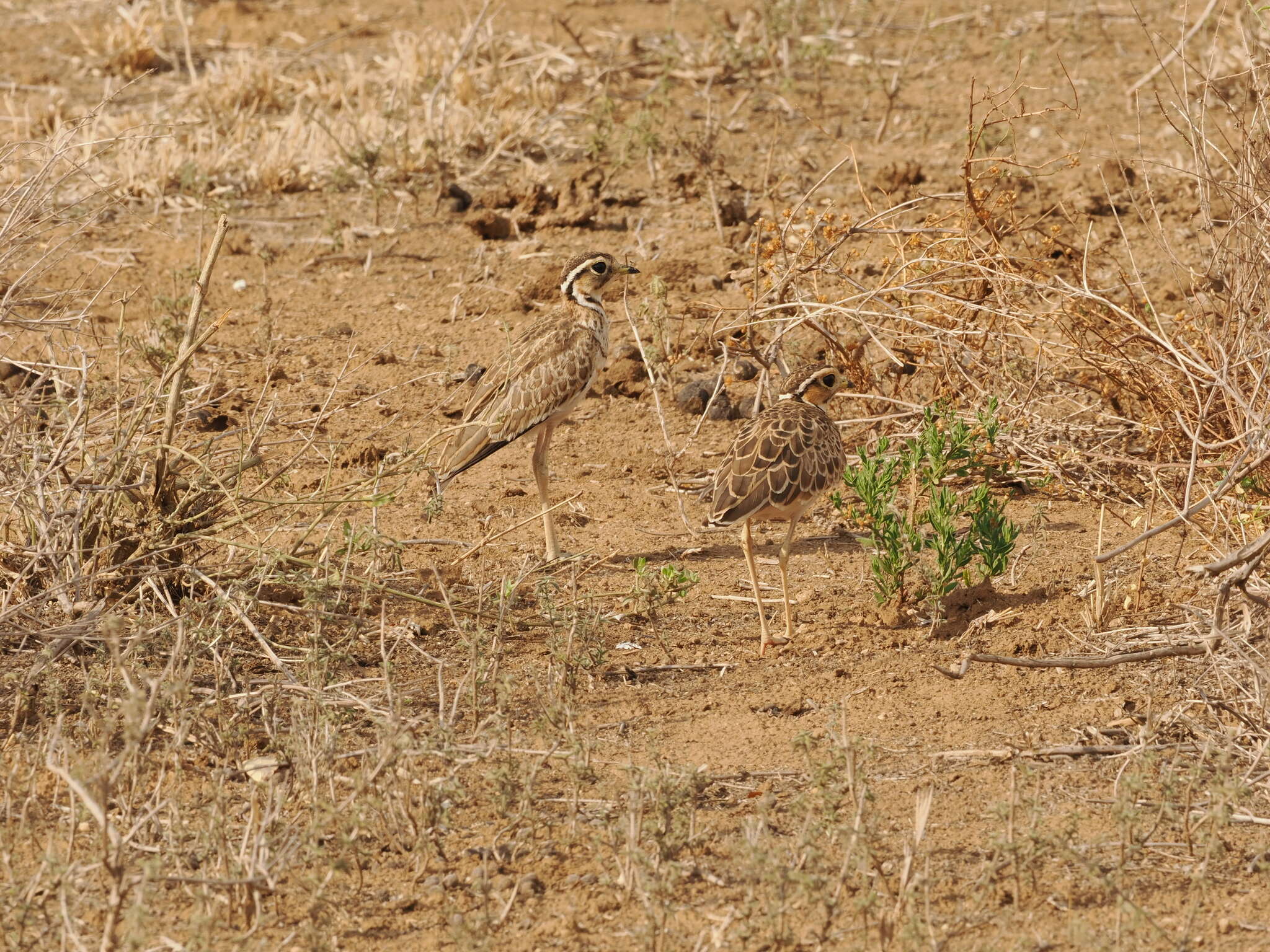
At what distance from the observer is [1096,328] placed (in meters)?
7.36

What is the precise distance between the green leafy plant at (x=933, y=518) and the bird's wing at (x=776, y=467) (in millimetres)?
167

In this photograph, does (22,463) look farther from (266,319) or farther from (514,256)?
(514,256)

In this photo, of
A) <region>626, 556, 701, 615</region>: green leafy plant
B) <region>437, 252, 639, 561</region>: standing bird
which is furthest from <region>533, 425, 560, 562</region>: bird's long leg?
<region>626, 556, 701, 615</region>: green leafy plant

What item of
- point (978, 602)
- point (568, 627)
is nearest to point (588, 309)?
point (568, 627)

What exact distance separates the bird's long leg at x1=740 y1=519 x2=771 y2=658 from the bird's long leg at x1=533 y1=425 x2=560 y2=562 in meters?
1.00

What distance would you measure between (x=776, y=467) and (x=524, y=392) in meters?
1.73

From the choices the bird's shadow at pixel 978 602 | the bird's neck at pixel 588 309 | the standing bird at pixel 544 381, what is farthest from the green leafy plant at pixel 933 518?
the bird's neck at pixel 588 309

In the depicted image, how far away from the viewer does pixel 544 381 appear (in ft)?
26.5

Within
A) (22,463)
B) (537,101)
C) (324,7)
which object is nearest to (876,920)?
(22,463)

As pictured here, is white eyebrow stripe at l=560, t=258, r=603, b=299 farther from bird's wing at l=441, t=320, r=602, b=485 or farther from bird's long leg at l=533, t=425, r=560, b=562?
bird's long leg at l=533, t=425, r=560, b=562

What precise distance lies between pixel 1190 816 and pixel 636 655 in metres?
2.41

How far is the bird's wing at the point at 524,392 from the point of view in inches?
313

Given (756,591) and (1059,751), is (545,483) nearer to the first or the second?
(756,591)

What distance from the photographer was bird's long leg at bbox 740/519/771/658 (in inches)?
263
